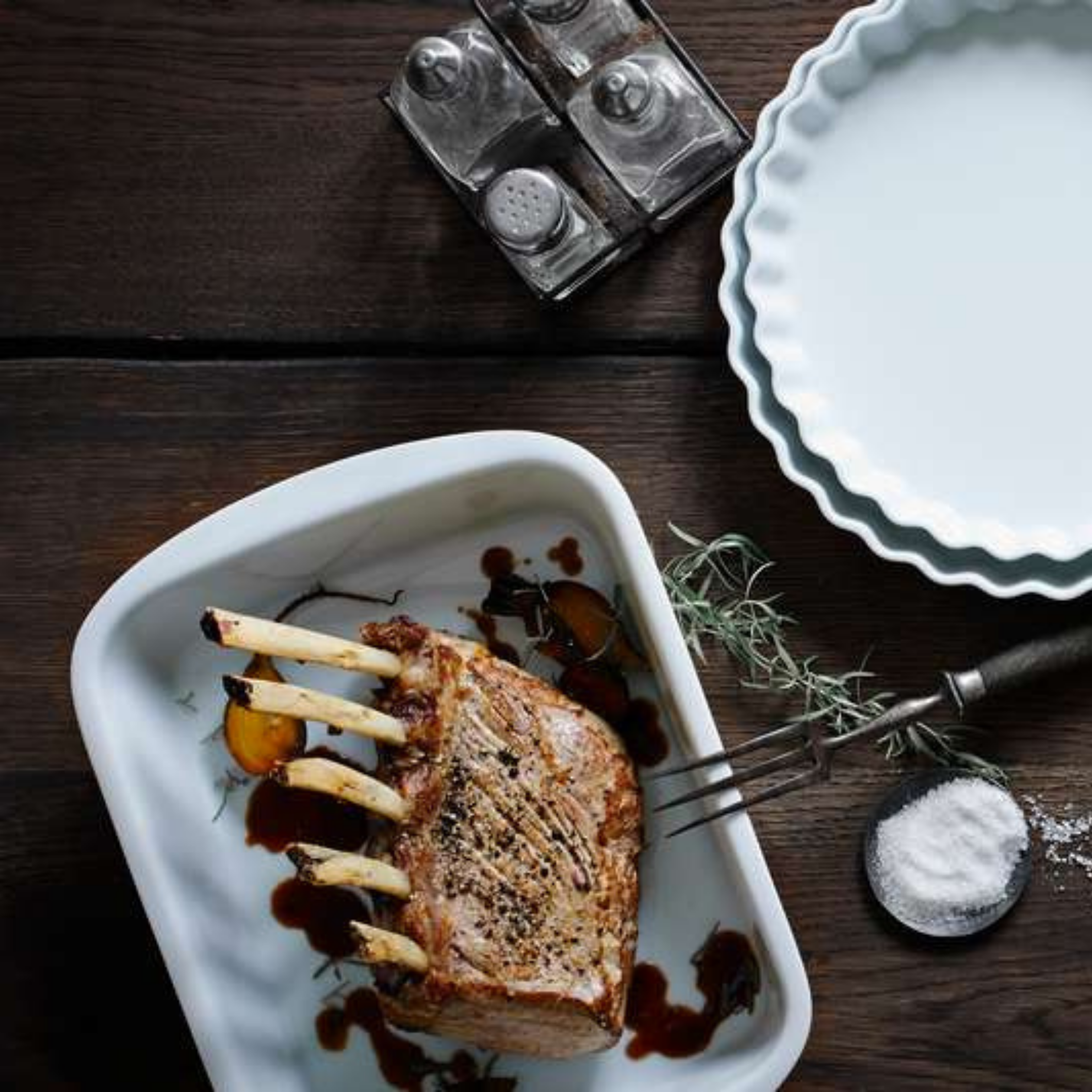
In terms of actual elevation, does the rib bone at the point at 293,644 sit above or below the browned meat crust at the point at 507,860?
above

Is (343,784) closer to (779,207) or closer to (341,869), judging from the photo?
(341,869)

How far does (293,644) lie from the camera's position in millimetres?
1188

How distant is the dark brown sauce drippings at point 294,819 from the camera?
1.35 meters

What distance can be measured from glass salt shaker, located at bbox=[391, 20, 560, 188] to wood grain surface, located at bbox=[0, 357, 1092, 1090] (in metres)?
0.19

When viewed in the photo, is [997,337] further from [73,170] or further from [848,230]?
[73,170]

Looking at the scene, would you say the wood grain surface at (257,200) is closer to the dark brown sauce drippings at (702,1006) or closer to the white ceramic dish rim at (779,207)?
the white ceramic dish rim at (779,207)

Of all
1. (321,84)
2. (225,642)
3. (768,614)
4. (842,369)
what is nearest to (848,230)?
(842,369)

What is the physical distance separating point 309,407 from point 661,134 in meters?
0.40

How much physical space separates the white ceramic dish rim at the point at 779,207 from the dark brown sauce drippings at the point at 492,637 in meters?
0.33

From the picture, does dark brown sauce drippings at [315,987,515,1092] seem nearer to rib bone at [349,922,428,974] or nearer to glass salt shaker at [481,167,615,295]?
rib bone at [349,922,428,974]

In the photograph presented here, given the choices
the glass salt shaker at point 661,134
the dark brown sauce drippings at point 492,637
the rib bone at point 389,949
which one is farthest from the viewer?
the dark brown sauce drippings at point 492,637

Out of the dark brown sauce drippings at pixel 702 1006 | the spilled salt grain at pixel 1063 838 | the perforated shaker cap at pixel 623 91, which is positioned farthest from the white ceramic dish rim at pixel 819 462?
the dark brown sauce drippings at pixel 702 1006

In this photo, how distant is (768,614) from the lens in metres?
1.31

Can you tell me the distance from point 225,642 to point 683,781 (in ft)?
1.39
